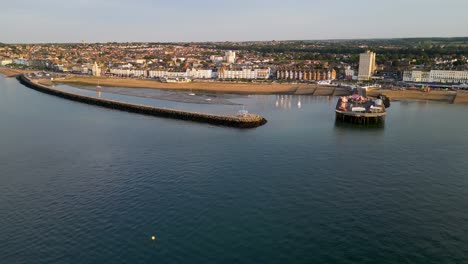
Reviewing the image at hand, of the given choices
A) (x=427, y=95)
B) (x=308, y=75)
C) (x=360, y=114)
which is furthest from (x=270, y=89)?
(x=360, y=114)

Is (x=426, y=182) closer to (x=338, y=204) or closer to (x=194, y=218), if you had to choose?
(x=338, y=204)

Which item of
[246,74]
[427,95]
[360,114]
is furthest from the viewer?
[246,74]

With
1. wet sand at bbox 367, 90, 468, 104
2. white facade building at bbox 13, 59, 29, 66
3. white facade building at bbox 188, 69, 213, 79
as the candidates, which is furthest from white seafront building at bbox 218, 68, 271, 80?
white facade building at bbox 13, 59, 29, 66

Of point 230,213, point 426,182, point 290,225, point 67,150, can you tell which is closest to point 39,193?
point 67,150

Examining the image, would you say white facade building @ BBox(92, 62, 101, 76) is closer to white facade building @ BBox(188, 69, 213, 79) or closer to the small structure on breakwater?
white facade building @ BBox(188, 69, 213, 79)

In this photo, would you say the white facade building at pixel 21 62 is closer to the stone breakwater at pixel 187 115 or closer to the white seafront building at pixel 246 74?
the white seafront building at pixel 246 74

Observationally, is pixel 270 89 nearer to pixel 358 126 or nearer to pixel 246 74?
pixel 246 74
